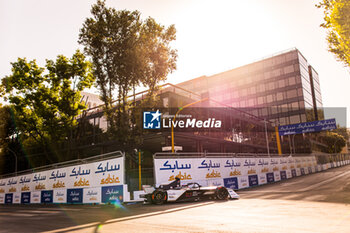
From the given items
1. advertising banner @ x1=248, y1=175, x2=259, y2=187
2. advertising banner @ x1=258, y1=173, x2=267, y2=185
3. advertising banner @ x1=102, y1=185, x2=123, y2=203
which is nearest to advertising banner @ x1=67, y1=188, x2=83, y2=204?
advertising banner @ x1=102, y1=185, x2=123, y2=203

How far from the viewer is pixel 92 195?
15.2 m

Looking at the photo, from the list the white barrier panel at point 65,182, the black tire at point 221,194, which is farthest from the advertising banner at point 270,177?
the white barrier panel at point 65,182

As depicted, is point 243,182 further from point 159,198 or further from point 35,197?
point 35,197

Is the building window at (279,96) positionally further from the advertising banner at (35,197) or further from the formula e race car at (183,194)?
the advertising banner at (35,197)

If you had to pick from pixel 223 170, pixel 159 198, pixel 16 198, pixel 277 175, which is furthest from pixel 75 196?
pixel 277 175

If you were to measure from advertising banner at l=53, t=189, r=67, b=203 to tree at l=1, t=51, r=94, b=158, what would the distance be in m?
7.10

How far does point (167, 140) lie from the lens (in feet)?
86.1

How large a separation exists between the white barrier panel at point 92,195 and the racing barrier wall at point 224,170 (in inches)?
142

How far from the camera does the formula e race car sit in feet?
41.1

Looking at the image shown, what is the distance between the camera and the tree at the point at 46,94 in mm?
22875

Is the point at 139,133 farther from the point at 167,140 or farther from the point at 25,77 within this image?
the point at 25,77

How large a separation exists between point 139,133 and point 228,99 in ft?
189

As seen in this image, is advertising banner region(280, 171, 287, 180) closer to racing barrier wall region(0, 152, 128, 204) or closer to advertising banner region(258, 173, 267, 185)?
advertising banner region(258, 173, 267, 185)

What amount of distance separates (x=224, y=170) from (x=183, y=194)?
7.64 metres
